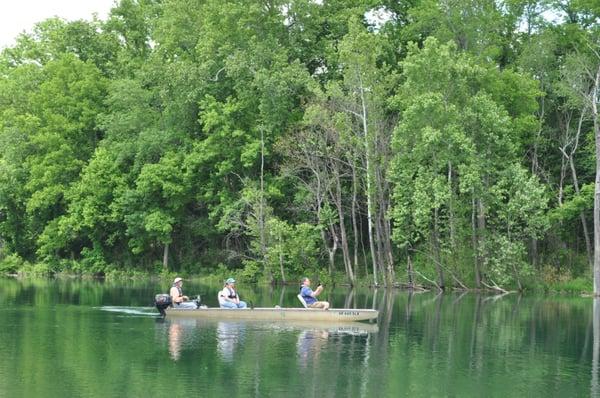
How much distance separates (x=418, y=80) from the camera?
45.4 metres

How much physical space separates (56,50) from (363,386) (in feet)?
170

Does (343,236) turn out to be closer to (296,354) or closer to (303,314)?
(303,314)

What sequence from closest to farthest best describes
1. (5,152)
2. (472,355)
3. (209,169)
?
(472,355) → (209,169) → (5,152)

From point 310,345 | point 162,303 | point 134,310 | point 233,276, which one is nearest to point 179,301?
point 162,303

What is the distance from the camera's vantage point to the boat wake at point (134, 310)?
31.9m

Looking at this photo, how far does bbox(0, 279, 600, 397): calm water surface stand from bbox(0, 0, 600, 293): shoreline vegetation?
36.5ft

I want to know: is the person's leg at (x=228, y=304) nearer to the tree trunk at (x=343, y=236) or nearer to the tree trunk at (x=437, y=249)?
the tree trunk at (x=437, y=249)

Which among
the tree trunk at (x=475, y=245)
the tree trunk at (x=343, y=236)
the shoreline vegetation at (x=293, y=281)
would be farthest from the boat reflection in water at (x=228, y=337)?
the tree trunk at (x=343, y=236)

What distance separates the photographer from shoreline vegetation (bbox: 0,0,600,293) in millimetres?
45875

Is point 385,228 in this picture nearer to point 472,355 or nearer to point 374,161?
point 374,161

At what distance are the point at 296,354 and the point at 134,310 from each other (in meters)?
12.4

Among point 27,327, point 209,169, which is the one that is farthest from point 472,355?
point 209,169

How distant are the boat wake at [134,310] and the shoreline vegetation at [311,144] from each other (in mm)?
17144

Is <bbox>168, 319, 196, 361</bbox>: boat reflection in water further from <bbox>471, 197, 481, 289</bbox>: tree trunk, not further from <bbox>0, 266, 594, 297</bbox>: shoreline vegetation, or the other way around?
<bbox>0, 266, 594, 297</bbox>: shoreline vegetation
